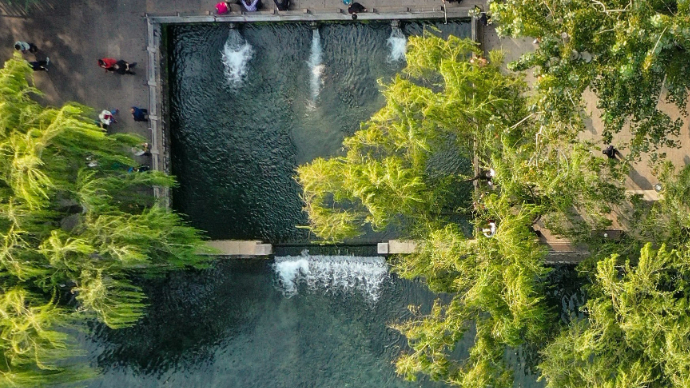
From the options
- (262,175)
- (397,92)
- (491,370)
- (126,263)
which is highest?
(397,92)

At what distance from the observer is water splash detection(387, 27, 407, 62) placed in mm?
22703

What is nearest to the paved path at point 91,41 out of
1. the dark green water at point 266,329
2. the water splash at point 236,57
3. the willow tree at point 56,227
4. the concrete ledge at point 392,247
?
the water splash at point 236,57

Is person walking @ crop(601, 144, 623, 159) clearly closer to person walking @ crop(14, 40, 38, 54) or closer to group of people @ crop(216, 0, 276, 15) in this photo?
group of people @ crop(216, 0, 276, 15)

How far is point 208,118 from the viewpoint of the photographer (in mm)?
23516

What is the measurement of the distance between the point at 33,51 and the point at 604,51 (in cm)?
2421

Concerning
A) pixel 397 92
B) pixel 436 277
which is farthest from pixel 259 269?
pixel 397 92

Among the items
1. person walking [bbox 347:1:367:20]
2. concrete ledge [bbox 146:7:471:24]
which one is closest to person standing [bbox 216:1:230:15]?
concrete ledge [bbox 146:7:471:24]

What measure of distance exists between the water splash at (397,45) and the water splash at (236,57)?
6880 mm

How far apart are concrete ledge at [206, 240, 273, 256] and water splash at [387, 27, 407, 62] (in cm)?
1091

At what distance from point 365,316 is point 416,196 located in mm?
7994

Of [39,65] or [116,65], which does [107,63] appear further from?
[39,65]

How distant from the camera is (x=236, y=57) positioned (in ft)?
76.8

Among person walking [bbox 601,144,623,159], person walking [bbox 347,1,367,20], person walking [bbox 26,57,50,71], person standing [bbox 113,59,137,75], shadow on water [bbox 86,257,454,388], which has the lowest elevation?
shadow on water [bbox 86,257,454,388]

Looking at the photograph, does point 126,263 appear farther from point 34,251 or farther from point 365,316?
point 365,316
